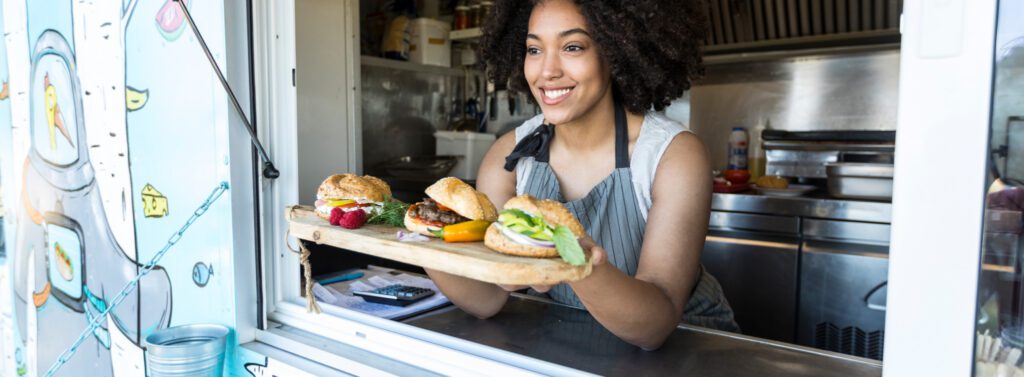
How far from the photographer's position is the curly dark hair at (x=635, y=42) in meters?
1.66

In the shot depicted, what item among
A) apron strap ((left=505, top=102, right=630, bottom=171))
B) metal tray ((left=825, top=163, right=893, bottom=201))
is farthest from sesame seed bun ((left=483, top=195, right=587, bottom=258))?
metal tray ((left=825, top=163, right=893, bottom=201))

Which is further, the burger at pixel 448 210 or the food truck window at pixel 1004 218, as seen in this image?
the burger at pixel 448 210

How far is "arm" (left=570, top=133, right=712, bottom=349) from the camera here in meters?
1.27

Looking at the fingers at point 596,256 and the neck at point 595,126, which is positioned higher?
the neck at point 595,126

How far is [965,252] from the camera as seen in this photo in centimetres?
82

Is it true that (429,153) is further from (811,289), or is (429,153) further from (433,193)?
(433,193)

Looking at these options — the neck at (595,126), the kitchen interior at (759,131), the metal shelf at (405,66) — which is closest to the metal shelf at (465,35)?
the kitchen interior at (759,131)

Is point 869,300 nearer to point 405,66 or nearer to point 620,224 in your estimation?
point 620,224

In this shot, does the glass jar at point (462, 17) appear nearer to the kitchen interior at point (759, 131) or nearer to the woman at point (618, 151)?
the kitchen interior at point (759, 131)

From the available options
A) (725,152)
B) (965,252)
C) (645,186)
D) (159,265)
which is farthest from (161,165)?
(725,152)

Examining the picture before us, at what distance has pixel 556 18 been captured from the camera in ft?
5.39

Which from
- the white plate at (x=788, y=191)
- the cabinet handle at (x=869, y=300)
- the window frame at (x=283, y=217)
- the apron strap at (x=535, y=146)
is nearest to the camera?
the window frame at (x=283, y=217)

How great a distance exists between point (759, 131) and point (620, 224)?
3.19 meters

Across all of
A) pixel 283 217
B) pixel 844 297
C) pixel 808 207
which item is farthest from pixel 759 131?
pixel 283 217
